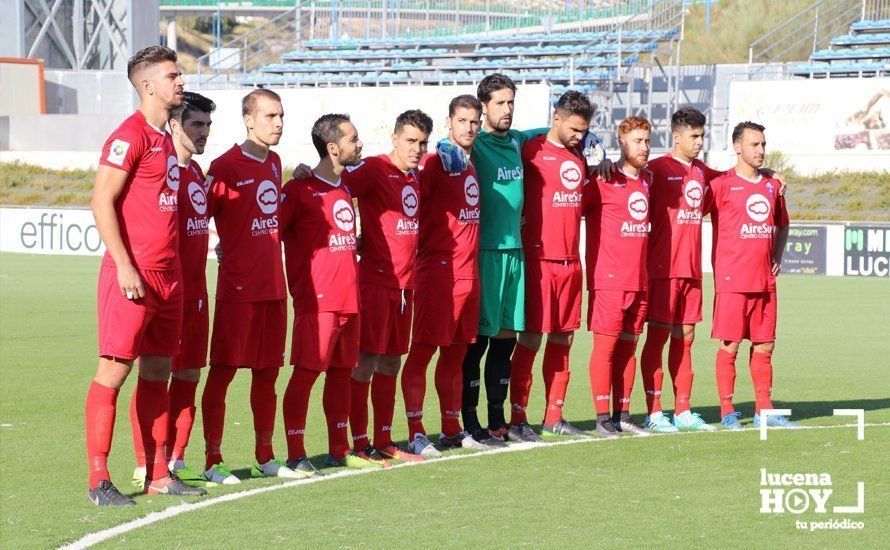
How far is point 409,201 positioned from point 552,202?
3.61 ft

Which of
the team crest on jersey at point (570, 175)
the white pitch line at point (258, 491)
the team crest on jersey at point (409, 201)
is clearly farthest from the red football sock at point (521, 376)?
the team crest on jersey at point (409, 201)

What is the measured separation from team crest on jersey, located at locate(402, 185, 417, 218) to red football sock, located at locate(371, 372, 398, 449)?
100cm

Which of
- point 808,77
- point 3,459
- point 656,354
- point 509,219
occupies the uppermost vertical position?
point 808,77

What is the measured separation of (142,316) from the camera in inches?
221

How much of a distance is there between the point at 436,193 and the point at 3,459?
3185 mm

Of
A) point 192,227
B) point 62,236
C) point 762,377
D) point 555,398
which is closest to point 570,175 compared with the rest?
point 555,398

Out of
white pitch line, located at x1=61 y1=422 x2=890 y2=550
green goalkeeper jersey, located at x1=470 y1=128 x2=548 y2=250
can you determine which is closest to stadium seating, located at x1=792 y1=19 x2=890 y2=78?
white pitch line, located at x1=61 y1=422 x2=890 y2=550

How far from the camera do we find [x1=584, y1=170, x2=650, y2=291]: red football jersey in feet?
25.6

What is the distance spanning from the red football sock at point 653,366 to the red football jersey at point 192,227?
3.32m

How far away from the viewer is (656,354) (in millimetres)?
8312

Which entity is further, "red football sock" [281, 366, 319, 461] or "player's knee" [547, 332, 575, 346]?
"player's knee" [547, 332, 575, 346]

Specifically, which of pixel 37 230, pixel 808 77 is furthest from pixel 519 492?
pixel 808 77

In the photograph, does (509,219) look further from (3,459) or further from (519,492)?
(3,459)

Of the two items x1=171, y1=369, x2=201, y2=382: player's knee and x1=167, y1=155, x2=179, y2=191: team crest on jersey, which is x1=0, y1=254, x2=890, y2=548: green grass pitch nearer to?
x1=171, y1=369, x2=201, y2=382: player's knee
